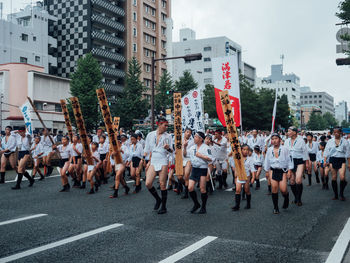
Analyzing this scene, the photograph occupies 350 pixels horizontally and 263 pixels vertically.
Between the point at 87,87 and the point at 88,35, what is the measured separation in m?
17.4

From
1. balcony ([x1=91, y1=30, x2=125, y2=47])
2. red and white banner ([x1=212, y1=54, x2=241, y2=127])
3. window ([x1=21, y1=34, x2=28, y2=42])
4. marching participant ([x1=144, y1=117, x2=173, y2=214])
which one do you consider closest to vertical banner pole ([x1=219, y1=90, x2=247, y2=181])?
marching participant ([x1=144, y1=117, x2=173, y2=214])

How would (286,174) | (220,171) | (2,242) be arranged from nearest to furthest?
(2,242)
(286,174)
(220,171)

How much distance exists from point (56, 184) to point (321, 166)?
9032 millimetres

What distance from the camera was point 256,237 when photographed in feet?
19.5

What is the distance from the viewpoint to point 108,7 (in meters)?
54.6

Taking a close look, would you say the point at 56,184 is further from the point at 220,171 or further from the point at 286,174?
the point at 286,174

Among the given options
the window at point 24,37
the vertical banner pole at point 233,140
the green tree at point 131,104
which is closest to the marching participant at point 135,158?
the vertical banner pole at point 233,140

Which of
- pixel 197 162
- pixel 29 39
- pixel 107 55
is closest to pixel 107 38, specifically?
pixel 107 55

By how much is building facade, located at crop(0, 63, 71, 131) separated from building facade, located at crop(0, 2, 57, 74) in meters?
4.25

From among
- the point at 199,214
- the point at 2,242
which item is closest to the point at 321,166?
the point at 199,214

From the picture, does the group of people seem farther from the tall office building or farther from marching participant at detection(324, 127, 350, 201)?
the tall office building

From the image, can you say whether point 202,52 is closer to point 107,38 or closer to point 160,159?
point 107,38

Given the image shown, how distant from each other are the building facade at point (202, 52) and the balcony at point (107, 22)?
31128 millimetres

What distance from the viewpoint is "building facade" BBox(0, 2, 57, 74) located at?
4419 centimetres
